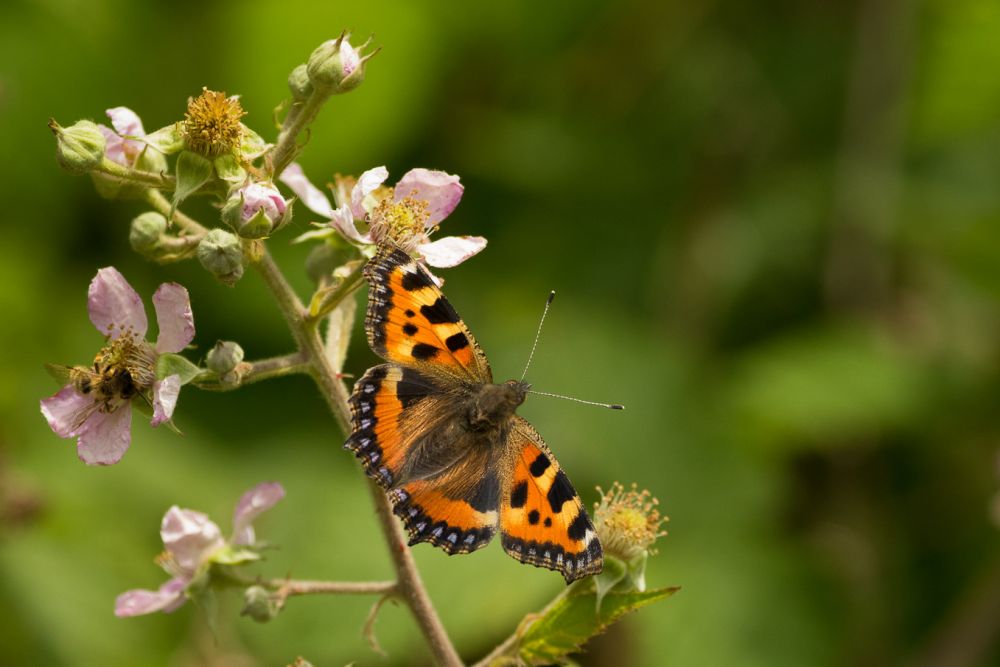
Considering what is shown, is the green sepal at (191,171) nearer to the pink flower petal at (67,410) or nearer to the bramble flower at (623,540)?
the pink flower petal at (67,410)

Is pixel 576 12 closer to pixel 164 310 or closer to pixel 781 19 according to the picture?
pixel 781 19

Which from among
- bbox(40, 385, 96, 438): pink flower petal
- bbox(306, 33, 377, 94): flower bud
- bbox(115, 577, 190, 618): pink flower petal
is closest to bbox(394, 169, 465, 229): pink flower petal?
bbox(306, 33, 377, 94): flower bud

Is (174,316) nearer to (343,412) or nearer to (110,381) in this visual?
(110,381)

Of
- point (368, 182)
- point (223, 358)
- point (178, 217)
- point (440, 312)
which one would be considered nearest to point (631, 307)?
point (440, 312)

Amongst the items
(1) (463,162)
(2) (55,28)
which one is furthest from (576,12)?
(2) (55,28)

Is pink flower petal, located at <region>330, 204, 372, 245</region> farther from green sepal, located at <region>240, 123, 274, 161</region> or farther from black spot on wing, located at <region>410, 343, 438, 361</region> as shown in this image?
black spot on wing, located at <region>410, 343, 438, 361</region>

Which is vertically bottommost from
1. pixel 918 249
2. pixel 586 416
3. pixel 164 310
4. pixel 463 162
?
pixel 164 310

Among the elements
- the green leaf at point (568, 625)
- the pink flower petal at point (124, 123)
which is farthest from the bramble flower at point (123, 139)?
the green leaf at point (568, 625)
